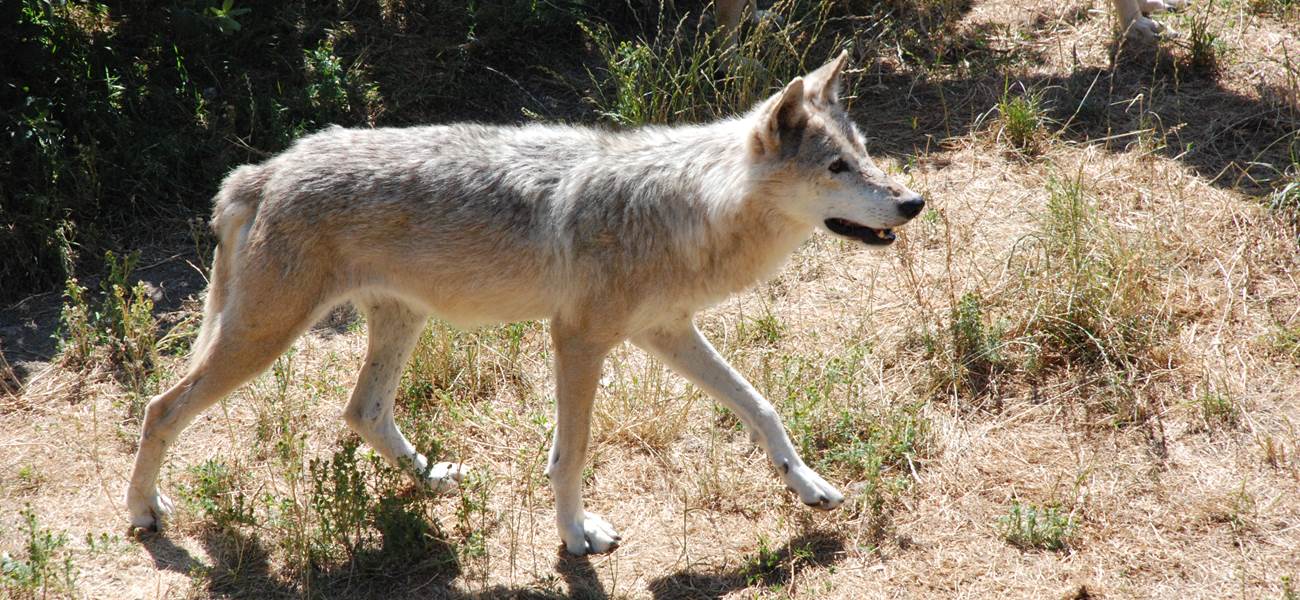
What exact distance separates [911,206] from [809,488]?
136 centimetres

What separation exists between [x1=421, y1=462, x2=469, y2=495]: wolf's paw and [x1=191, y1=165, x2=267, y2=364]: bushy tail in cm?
118

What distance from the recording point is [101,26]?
7512mm

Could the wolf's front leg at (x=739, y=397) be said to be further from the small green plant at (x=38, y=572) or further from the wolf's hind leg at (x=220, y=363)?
the small green plant at (x=38, y=572)

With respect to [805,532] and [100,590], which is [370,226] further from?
[805,532]

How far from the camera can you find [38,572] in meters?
4.41

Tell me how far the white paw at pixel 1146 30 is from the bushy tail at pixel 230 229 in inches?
240

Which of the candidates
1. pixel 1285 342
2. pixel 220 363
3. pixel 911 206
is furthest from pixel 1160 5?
pixel 220 363

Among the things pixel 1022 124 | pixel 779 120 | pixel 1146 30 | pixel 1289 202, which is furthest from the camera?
pixel 1146 30

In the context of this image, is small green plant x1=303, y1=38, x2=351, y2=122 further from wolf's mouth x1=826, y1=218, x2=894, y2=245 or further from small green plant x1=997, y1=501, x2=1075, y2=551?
small green plant x1=997, y1=501, x2=1075, y2=551

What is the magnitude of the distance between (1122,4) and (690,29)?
3139 mm

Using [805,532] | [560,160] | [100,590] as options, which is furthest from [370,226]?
[805,532]

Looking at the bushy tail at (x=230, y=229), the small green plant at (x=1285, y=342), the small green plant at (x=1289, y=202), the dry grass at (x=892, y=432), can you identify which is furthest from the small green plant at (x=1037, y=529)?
the bushy tail at (x=230, y=229)

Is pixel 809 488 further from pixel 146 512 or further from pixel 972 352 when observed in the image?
pixel 146 512

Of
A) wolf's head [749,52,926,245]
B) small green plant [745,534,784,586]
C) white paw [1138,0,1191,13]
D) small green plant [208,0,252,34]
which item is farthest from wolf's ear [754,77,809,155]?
white paw [1138,0,1191,13]
